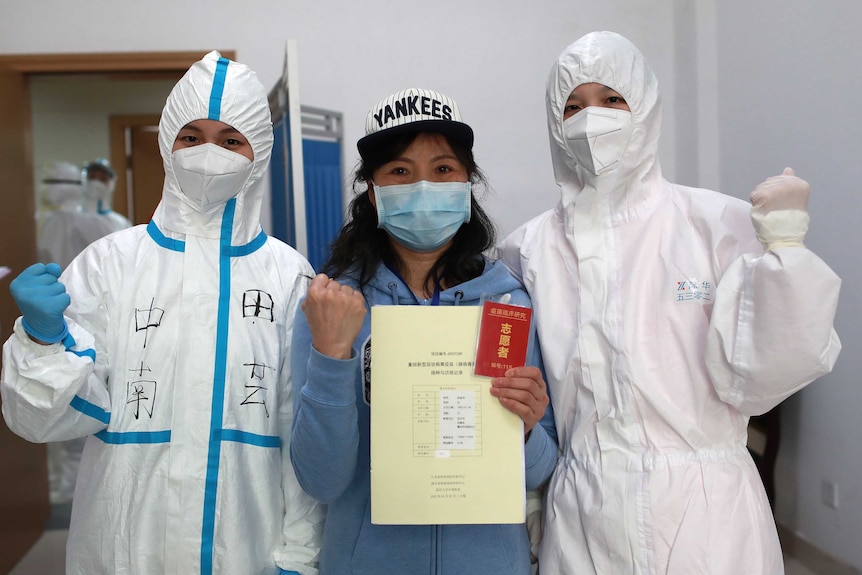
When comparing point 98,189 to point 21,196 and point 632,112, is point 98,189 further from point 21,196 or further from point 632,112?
point 632,112

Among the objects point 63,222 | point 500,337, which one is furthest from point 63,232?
point 500,337

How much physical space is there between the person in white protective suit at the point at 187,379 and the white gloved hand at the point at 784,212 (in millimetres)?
1025

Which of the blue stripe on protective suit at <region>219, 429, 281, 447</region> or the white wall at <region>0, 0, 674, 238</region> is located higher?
the white wall at <region>0, 0, 674, 238</region>

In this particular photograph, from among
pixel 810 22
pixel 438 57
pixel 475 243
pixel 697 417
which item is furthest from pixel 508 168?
pixel 697 417

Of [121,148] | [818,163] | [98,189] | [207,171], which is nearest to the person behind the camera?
[207,171]

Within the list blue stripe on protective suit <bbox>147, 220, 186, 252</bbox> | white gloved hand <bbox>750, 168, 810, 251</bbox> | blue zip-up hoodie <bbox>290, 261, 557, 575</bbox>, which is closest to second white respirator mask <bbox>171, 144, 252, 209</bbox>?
blue stripe on protective suit <bbox>147, 220, 186, 252</bbox>

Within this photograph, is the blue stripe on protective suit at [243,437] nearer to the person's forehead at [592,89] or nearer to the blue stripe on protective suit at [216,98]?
the blue stripe on protective suit at [216,98]

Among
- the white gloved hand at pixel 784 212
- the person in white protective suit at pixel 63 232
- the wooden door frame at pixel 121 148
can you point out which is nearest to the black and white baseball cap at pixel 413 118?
the white gloved hand at pixel 784 212

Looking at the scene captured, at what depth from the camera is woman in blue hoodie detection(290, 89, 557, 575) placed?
1.24 m

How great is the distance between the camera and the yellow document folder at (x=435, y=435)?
1.25 meters

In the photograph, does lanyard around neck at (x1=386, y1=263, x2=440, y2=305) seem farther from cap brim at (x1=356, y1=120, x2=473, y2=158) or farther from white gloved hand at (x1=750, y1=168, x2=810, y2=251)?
white gloved hand at (x1=750, y1=168, x2=810, y2=251)

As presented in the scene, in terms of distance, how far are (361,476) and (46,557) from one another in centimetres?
332

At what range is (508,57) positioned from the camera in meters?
3.83

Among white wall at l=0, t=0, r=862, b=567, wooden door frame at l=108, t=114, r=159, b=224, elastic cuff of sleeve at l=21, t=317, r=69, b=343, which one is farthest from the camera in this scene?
wooden door frame at l=108, t=114, r=159, b=224
